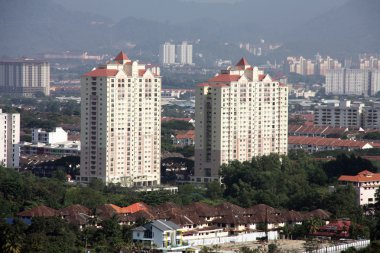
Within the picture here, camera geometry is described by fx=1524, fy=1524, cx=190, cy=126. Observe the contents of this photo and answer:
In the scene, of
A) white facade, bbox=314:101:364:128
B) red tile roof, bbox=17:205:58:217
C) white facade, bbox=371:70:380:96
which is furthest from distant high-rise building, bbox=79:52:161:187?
white facade, bbox=371:70:380:96

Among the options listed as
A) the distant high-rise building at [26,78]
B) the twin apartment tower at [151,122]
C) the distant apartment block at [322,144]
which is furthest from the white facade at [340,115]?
the distant high-rise building at [26,78]

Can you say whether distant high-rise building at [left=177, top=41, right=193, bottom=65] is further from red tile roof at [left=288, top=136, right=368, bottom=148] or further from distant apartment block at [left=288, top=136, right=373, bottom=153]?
distant apartment block at [left=288, top=136, right=373, bottom=153]

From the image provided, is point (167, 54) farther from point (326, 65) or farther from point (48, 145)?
point (48, 145)

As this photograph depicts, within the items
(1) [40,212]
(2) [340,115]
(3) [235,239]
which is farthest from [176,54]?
(3) [235,239]

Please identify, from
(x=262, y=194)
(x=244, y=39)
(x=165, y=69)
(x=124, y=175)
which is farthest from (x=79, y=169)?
(x=244, y=39)

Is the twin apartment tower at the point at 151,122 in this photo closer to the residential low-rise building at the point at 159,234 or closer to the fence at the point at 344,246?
the residential low-rise building at the point at 159,234

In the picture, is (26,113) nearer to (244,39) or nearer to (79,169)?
(79,169)

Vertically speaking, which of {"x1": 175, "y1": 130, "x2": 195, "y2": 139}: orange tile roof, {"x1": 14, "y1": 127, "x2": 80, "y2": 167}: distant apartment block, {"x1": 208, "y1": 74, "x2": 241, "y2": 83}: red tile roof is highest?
{"x1": 208, "y1": 74, "x2": 241, "y2": 83}: red tile roof
